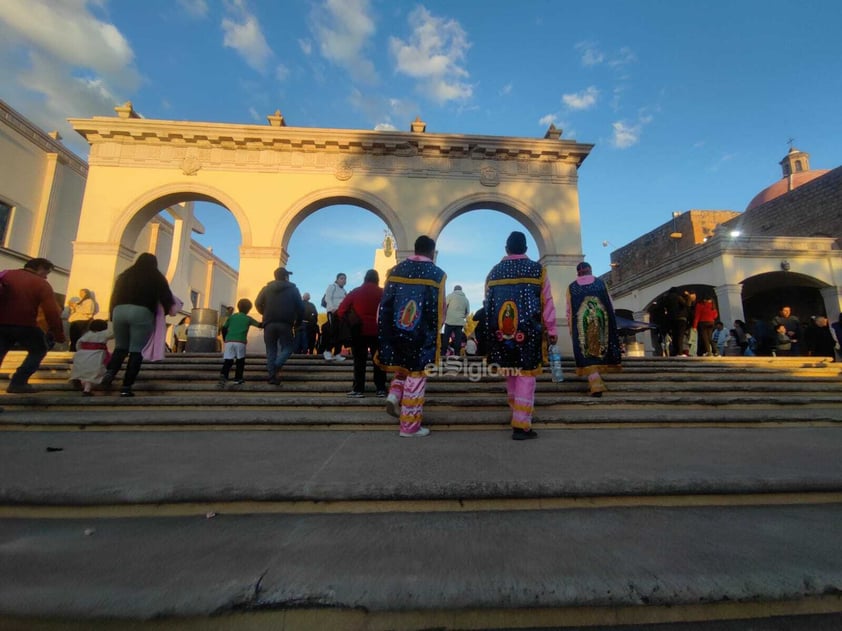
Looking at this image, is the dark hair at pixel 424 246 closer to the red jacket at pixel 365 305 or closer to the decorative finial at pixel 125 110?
the red jacket at pixel 365 305

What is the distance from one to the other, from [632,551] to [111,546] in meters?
2.26

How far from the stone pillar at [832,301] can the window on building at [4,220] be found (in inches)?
1230

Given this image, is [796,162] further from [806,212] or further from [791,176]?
[806,212]

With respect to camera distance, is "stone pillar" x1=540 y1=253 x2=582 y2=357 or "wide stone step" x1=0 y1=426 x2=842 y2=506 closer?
"wide stone step" x1=0 y1=426 x2=842 y2=506

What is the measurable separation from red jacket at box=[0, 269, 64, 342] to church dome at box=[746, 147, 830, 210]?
31.6 metres

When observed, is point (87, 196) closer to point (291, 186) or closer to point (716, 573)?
point (291, 186)

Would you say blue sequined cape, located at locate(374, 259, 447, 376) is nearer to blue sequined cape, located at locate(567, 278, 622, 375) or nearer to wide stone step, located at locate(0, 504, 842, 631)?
wide stone step, located at locate(0, 504, 842, 631)

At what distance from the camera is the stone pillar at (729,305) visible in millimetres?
13852

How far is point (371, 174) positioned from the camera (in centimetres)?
1183

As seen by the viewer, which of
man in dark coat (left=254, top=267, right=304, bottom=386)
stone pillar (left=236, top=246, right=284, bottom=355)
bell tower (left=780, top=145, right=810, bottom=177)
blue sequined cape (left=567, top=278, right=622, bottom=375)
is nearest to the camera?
blue sequined cape (left=567, top=278, right=622, bottom=375)

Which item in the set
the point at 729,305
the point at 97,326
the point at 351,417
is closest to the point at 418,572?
the point at 351,417

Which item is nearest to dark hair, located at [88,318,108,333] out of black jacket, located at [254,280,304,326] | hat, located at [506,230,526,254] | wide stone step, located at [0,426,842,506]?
wide stone step, located at [0,426,842,506]

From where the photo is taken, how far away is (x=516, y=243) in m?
4.24

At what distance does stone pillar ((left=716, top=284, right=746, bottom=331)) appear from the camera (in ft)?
45.4
